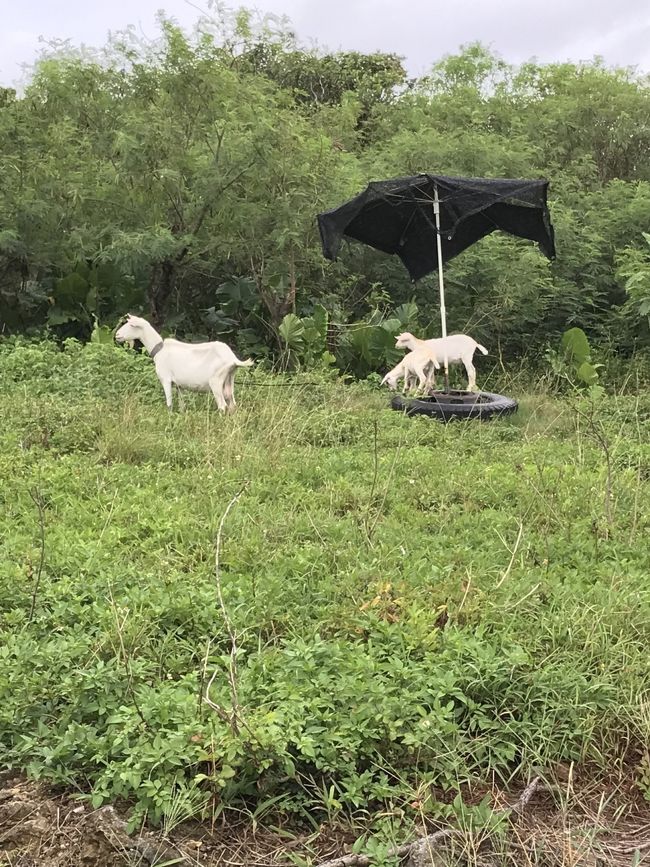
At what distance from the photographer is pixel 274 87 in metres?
11.0

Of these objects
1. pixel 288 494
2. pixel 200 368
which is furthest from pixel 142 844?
pixel 200 368

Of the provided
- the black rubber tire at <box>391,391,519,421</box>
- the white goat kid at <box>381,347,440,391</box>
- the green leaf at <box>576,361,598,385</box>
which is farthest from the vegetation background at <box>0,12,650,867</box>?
the white goat kid at <box>381,347,440,391</box>

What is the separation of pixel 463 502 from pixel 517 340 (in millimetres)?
7647

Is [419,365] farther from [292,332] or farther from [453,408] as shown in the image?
[292,332]

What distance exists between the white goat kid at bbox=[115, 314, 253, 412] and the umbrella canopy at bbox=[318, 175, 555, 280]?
7.97ft

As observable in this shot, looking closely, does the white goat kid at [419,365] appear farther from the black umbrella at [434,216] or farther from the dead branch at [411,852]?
the dead branch at [411,852]

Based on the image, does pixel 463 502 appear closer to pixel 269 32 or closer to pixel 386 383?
pixel 386 383

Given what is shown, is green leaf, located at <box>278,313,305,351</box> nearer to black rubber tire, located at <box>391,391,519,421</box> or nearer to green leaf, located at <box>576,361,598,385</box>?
black rubber tire, located at <box>391,391,519,421</box>

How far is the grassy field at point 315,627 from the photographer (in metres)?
2.24

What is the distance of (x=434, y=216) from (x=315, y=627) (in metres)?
6.83

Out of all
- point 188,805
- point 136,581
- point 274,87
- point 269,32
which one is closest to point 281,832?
point 188,805

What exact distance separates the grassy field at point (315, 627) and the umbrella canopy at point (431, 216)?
12.3ft

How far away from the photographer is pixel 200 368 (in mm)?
6730

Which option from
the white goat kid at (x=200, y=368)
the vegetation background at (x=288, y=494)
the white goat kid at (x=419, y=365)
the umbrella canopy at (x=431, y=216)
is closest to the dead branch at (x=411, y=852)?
the vegetation background at (x=288, y=494)
